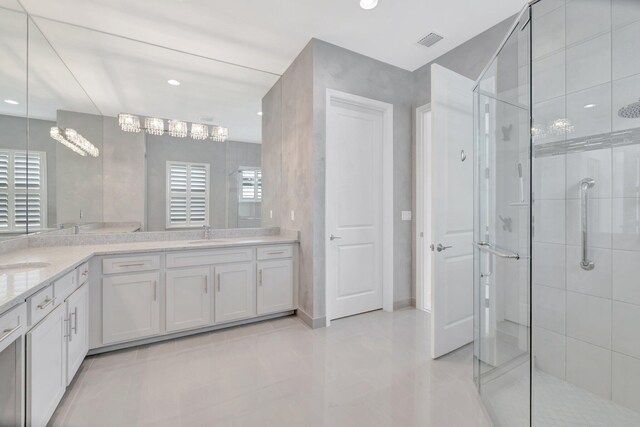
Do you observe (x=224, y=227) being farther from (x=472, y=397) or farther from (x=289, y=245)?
(x=472, y=397)

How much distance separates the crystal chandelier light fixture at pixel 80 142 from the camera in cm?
258

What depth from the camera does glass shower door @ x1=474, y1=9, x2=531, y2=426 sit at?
1640mm

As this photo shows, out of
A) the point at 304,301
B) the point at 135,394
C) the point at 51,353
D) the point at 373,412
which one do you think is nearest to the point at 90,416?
the point at 135,394

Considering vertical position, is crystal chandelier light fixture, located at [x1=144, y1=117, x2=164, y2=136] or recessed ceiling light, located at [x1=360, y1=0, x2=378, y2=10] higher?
recessed ceiling light, located at [x1=360, y1=0, x2=378, y2=10]

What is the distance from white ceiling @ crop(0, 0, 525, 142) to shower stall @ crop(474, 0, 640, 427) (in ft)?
2.92

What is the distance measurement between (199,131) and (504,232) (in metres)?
3.00

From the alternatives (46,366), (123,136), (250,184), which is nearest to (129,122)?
(123,136)

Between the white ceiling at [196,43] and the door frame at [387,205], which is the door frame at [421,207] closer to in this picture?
the door frame at [387,205]

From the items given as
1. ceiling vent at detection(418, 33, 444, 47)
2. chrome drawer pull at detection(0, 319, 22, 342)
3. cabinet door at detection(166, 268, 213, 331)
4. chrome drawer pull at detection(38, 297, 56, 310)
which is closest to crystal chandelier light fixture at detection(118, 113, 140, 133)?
cabinet door at detection(166, 268, 213, 331)

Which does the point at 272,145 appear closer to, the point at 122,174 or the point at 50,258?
the point at 122,174

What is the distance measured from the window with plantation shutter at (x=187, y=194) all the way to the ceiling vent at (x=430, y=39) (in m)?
2.61

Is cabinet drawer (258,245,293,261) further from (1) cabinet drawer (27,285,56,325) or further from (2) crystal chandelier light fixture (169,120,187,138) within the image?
(1) cabinet drawer (27,285,56,325)

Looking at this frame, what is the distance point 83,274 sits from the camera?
2.06 m

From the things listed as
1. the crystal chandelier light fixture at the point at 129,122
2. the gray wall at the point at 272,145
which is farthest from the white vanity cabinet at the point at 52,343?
the gray wall at the point at 272,145
